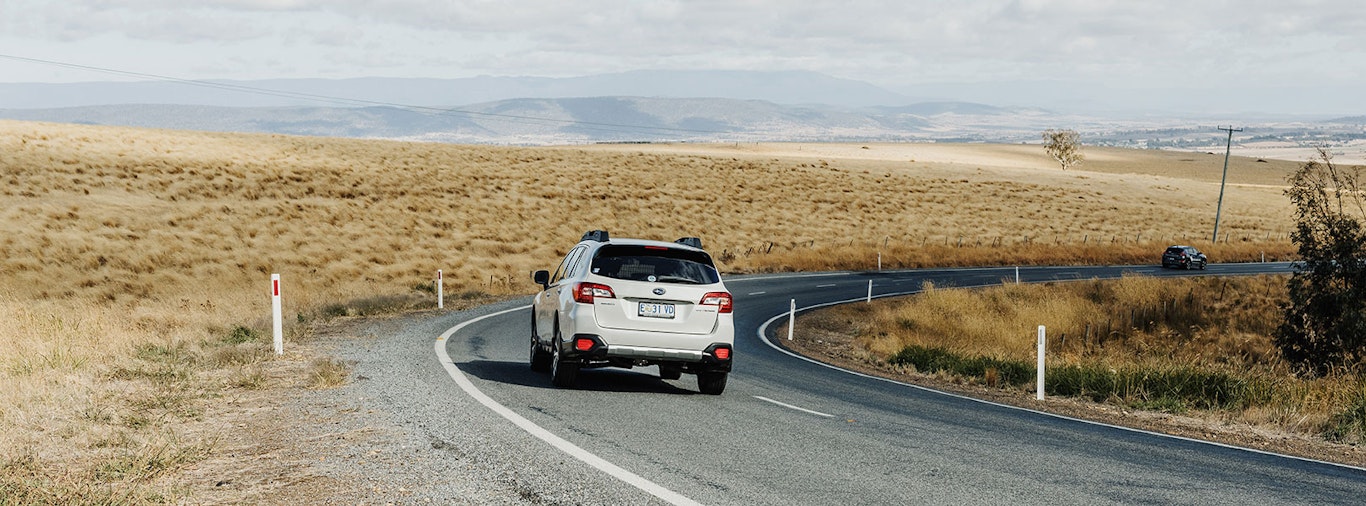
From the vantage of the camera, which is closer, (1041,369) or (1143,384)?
(1041,369)

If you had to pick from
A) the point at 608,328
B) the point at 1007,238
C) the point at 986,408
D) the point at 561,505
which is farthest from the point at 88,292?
the point at 1007,238

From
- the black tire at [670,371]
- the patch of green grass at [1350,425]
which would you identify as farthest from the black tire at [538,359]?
the patch of green grass at [1350,425]

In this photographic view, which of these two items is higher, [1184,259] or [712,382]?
[712,382]

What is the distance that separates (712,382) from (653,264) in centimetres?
146

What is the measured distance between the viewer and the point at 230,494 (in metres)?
6.56

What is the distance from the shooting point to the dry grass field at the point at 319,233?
9.94 metres

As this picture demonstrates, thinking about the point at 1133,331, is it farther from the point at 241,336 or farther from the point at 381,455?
the point at 381,455

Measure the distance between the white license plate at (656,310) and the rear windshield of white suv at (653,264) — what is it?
32 centimetres

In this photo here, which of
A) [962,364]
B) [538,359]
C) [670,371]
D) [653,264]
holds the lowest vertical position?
[962,364]

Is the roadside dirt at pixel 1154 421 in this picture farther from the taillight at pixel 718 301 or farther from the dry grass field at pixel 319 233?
the dry grass field at pixel 319 233

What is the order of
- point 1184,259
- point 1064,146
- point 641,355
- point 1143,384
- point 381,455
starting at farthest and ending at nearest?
point 1064,146 < point 1184,259 < point 1143,384 < point 641,355 < point 381,455

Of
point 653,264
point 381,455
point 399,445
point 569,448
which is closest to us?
point 381,455

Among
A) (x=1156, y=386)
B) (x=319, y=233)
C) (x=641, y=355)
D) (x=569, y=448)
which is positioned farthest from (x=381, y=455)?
(x=319, y=233)

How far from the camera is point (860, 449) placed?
8.77 m
